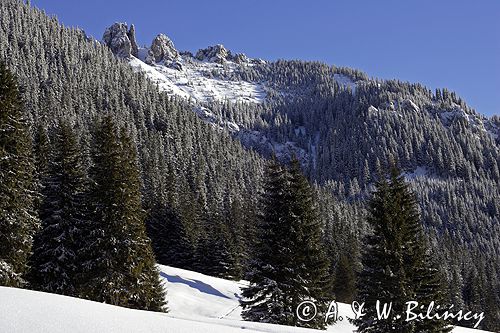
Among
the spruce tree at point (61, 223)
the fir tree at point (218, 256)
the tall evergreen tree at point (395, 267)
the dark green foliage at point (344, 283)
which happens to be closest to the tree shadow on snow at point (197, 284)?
the spruce tree at point (61, 223)

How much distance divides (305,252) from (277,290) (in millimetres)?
2388

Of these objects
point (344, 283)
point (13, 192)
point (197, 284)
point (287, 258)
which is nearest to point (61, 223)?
point (13, 192)

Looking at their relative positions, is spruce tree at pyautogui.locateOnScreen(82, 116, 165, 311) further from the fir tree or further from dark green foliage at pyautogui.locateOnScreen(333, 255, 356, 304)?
dark green foliage at pyautogui.locateOnScreen(333, 255, 356, 304)

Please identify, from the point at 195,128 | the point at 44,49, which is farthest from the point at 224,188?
the point at 44,49

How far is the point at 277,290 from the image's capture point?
21672 mm

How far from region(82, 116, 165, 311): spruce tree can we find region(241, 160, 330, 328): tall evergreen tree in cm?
577

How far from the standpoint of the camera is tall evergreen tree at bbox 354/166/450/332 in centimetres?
2105

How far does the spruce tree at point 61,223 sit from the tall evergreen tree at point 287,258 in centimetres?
988

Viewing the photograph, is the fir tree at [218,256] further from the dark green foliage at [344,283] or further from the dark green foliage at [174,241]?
the dark green foliage at [344,283]

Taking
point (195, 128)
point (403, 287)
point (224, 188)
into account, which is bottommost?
point (403, 287)

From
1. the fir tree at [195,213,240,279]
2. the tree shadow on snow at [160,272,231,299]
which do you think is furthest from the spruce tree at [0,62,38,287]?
the fir tree at [195,213,240,279]

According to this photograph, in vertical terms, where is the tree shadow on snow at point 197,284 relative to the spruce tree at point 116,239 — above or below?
below

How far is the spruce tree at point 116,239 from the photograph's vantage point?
22273 millimetres

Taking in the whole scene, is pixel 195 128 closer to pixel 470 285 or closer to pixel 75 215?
pixel 470 285
